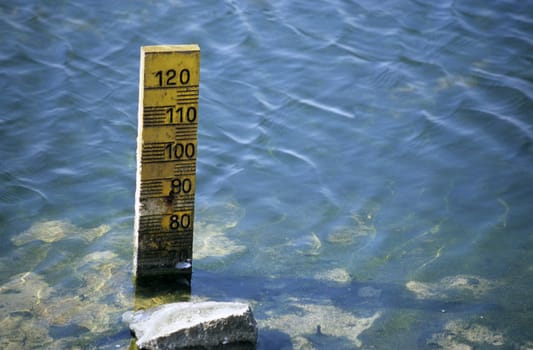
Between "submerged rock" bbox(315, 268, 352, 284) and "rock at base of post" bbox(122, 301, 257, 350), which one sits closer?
"rock at base of post" bbox(122, 301, 257, 350)

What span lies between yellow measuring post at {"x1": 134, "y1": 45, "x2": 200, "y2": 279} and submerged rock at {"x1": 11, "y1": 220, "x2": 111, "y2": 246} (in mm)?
871

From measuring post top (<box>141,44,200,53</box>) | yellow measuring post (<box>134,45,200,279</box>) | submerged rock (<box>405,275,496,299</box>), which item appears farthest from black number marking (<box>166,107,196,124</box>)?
submerged rock (<box>405,275,496,299</box>)

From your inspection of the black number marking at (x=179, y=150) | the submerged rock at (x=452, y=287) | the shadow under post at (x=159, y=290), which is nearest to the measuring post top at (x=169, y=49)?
the black number marking at (x=179, y=150)

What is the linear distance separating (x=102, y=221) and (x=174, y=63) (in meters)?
1.91

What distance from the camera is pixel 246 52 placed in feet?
33.9

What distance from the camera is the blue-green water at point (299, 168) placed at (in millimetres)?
6172

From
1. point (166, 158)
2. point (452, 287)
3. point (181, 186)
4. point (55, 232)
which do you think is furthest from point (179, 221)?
point (452, 287)

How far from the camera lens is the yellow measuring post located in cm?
591

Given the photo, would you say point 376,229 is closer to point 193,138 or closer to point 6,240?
point 193,138

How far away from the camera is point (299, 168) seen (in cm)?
819

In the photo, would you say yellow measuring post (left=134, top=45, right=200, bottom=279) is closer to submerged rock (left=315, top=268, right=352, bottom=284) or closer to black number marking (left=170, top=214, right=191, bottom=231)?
black number marking (left=170, top=214, right=191, bottom=231)

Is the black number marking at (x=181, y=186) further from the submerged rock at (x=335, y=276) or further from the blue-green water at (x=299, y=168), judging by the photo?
the submerged rock at (x=335, y=276)

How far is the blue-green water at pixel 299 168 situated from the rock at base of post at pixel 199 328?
0.99 ft

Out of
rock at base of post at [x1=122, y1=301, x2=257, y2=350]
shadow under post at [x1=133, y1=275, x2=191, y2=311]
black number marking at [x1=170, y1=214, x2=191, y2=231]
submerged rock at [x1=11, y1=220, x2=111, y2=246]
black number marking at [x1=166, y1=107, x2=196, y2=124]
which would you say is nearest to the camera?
rock at base of post at [x1=122, y1=301, x2=257, y2=350]
